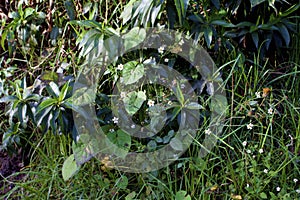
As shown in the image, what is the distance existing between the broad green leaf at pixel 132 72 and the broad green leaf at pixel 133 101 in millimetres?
68

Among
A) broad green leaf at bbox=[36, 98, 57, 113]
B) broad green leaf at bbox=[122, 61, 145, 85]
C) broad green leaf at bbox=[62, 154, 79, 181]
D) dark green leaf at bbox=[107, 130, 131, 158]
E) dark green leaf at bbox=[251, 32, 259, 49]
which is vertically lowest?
broad green leaf at bbox=[62, 154, 79, 181]

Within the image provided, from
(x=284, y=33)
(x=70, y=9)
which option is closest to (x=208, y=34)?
(x=284, y=33)

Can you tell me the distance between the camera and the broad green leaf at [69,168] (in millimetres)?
1718

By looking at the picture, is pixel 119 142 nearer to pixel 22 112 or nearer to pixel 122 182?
pixel 122 182

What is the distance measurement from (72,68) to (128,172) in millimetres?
589

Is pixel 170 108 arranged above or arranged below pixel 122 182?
above

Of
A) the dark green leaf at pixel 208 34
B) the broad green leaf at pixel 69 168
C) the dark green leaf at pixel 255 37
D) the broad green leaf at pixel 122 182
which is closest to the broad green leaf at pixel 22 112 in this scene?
the broad green leaf at pixel 69 168

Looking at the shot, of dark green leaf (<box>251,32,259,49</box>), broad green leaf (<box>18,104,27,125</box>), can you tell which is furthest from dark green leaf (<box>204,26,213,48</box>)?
broad green leaf (<box>18,104,27,125</box>)

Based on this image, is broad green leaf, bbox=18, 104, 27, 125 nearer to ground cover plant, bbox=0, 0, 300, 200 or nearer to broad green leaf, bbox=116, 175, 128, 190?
ground cover plant, bbox=0, 0, 300, 200

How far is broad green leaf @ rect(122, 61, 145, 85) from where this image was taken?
5.72ft

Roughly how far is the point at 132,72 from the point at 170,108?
23 centimetres

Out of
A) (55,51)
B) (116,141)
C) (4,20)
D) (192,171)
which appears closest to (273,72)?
(192,171)

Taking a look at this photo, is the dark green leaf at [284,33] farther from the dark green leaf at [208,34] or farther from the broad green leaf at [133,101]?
the broad green leaf at [133,101]

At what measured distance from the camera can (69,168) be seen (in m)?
1.74
